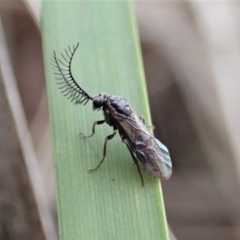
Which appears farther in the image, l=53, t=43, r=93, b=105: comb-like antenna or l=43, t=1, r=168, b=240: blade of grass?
l=53, t=43, r=93, b=105: comb-like antenna

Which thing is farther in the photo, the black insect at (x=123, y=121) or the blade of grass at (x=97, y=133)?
the black insect at (x=123, y=121)

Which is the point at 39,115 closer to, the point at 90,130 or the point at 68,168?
the point at 90,130

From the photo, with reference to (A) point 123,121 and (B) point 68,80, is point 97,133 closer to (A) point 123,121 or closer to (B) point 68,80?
(A) point 123,121

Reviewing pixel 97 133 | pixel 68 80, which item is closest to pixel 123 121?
pixel 97 133

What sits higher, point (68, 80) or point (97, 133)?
point (68, 80)

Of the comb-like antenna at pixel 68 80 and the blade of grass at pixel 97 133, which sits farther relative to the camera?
the comb-like antenna at pixel 68 80
